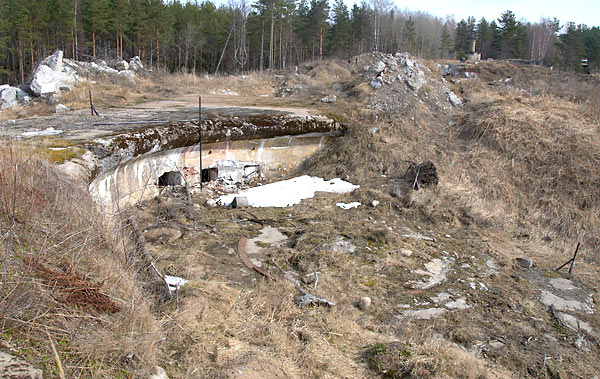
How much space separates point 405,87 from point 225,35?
2648 centimetres

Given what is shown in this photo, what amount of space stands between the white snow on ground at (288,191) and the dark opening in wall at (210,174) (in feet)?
2.19

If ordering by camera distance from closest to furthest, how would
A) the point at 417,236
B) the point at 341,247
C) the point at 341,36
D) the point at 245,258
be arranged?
the point at 245,258 < the point at 341,247 < the point at 417,236 < the point at 341,36

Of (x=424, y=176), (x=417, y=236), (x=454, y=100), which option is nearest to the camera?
(x=417, y=236)

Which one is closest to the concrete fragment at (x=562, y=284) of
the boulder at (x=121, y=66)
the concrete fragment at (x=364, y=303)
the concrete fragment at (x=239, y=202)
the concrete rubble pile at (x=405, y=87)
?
the concrete fragment at (x=364, y=303)

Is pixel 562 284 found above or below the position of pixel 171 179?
below

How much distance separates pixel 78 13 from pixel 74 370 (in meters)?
33.3

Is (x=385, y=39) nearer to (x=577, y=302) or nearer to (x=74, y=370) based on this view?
(x=577, y=302)

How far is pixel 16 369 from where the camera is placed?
6.02ft

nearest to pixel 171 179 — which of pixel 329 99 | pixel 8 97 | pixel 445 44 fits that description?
pixel 329 99

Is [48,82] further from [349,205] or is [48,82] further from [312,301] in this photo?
[312,301]

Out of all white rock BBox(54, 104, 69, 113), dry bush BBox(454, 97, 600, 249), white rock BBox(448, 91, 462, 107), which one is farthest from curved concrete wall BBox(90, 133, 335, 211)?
white rock BBox(448, 91, 462, 107)

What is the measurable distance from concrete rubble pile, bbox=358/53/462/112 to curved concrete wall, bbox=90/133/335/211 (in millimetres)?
2538

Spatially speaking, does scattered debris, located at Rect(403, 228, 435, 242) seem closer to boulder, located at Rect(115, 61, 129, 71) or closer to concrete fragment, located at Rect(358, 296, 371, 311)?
concrete fragment, located at Rect(358, 296, 371, 311)

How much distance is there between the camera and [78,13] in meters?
29.1
